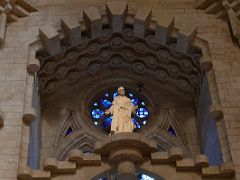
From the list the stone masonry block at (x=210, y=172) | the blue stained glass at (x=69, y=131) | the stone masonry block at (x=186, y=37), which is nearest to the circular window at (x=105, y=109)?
the blue stained glass at (x=69, y=131)

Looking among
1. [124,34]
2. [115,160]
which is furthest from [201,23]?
[115,160]

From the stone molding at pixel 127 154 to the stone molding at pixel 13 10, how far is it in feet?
11.3

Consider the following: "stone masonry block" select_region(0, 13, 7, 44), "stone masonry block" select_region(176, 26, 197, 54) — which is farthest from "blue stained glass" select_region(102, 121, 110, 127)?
"stone masonry block" select_region(0, 13, 7, 44)

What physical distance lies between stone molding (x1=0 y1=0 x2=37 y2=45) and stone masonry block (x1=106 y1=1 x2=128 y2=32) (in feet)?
5.07

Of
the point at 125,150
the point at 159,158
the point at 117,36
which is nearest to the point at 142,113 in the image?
the point at 117,36

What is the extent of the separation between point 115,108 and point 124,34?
8.11 ft

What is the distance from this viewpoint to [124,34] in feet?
42.3

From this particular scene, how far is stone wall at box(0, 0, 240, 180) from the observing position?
406 inches

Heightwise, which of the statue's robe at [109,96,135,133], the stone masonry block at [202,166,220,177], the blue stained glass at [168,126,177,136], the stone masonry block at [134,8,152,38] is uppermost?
the stone masonry block at [134,8,152,38]

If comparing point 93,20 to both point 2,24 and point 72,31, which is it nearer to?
point 72,31

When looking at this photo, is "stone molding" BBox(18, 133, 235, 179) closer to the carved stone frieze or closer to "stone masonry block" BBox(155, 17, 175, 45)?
the carved stone frieze

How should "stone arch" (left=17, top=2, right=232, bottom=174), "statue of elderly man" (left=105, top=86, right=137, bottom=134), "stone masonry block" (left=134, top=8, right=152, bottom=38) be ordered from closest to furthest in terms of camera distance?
"statue of elderly man" (left=105, top=86, right=137, bottom=134) → "stone arch" (left=17, top=2, right=232, bottom=174) → "stone masonry block" (left=134, top=8, right=152, bottom=38)

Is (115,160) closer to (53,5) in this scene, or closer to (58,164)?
(58,164)

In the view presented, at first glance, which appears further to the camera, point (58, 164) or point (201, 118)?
point (201, 118)
